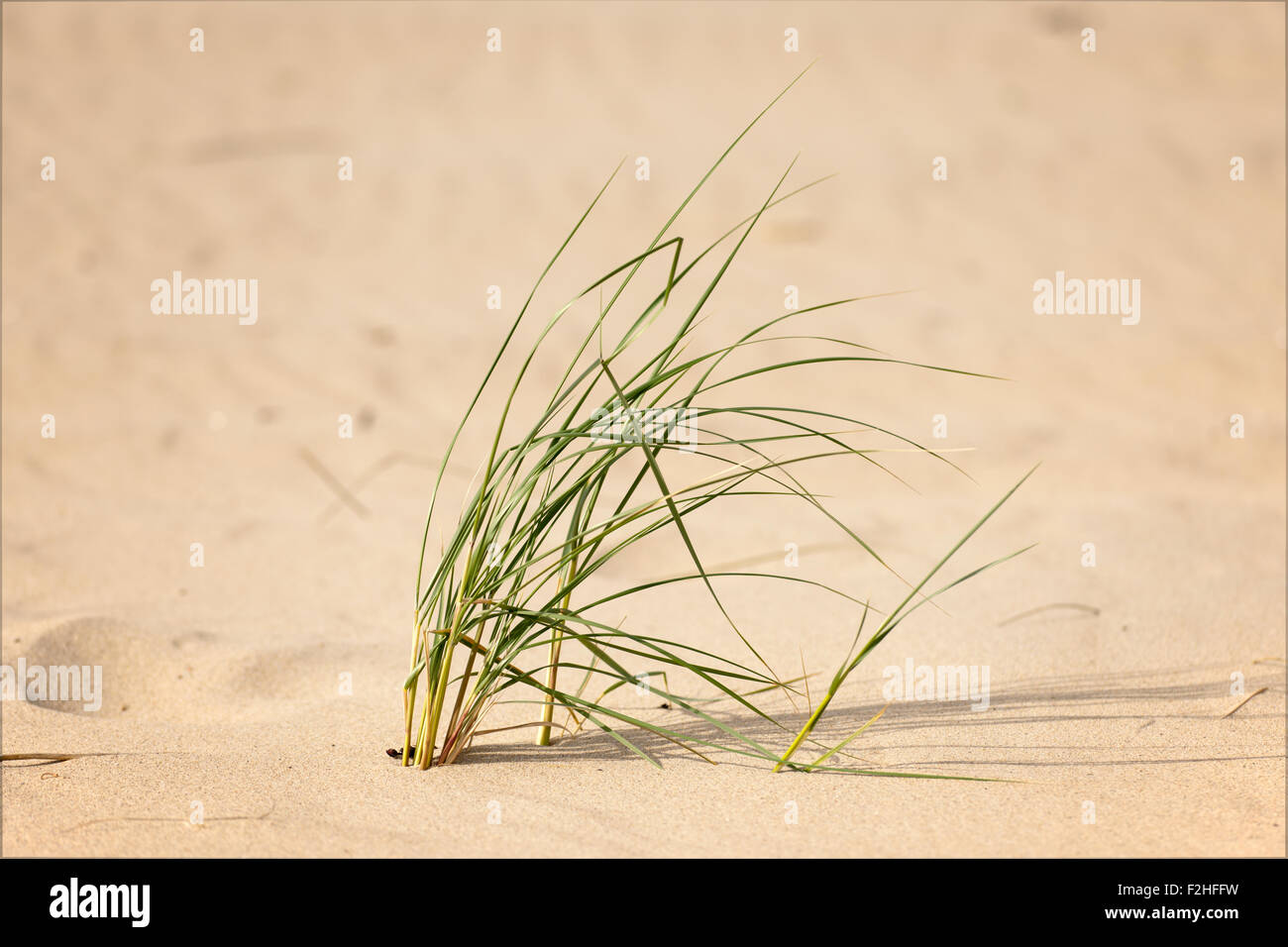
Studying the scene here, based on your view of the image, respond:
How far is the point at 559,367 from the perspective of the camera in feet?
14.5

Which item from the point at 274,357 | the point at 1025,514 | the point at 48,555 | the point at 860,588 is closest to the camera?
the point at 860,588

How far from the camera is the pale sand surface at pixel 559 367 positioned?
151 centimetres

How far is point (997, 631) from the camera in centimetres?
218

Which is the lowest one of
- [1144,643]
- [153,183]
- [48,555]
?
[1144,643]

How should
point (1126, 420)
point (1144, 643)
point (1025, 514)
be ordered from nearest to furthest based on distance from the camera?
point (1144, 643) → point (1025, 514) → point (1126, 420)

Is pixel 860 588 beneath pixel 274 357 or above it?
beneath

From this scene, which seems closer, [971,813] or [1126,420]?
[971,813]

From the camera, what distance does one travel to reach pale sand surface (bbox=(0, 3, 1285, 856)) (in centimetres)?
151
